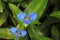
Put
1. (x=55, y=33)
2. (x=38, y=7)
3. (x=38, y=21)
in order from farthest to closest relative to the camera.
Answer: (x=55, y=33) < (x=38, y=21) < (x=38, y=7)

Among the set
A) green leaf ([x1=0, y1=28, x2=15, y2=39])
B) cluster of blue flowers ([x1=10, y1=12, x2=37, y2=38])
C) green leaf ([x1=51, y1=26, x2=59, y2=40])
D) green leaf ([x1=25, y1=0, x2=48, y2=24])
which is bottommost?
green leaf ([x1=0, y1=28, x2=15, y2=39])

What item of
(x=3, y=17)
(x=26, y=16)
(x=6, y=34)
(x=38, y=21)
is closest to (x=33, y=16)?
(x=26, y=16)

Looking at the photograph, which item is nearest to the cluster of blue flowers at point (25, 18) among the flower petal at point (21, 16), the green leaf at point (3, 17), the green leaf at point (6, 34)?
the flower petal at point (21, 16)

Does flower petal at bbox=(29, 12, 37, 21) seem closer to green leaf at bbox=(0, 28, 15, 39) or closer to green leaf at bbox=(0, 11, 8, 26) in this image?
green leaf at bbox=(0, 28, 15, 39)

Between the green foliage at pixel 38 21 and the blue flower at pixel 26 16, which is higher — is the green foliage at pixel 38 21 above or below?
below

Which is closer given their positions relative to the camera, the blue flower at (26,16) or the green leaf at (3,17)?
the blue flower at (26,16)

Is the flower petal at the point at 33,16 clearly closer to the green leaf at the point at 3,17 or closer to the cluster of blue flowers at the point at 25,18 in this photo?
the cluster of blue flowers at the point at 25,18

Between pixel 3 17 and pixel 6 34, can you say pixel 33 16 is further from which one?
pixel 3 17

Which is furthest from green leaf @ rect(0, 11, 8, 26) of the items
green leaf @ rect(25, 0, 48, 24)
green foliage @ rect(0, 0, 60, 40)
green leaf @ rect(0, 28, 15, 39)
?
green leaf @ rect(25, 0, 48, 24)

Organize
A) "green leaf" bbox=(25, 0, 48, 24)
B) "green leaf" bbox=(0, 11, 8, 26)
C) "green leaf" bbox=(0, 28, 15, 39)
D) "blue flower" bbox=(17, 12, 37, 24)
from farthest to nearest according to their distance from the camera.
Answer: "green leaf" bbox=(0, 11, 8, 26) → "green leaf" bbox=(0, 28, 15, 39) → "green leaf" bbox=(25, 0, 48, 24) → "blue flower" bbox=(17, 12, 37, 24)

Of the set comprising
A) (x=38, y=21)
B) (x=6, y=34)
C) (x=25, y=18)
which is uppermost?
(x=25, y=18)

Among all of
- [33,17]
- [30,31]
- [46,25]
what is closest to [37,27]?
[46,25]
